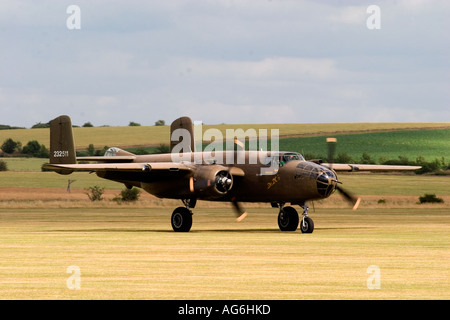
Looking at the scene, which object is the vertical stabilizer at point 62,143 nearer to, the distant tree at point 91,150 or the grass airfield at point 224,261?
the grass airfield at point 224,261

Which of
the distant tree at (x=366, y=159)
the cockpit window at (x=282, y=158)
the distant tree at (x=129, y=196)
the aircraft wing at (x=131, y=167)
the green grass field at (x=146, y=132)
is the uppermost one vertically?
the green grass field at (x=146, y=132)

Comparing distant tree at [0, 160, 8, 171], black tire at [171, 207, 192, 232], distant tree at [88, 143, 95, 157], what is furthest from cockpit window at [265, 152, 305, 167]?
distant tree at [88, 143, 95, 157]

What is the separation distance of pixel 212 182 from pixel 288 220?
4.13 meters

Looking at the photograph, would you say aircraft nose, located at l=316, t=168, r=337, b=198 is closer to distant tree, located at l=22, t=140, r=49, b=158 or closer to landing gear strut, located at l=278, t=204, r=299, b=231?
landing gear strut, located at l=278, t=204, r=299, b=231

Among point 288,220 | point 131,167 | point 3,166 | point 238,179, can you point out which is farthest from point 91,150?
point 288,220

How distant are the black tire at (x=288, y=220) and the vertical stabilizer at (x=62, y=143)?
38.0ft

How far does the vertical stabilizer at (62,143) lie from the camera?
155ft

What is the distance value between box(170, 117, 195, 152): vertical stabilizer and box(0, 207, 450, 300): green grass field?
17.9ft

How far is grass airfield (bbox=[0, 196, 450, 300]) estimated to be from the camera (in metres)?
19.1

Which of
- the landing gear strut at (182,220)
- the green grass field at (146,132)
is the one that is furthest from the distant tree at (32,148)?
the landing gear strut at (182,220)
